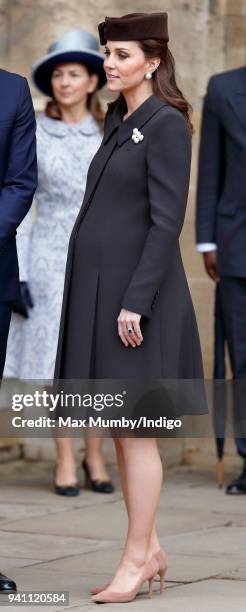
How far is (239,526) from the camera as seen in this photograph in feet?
20.0

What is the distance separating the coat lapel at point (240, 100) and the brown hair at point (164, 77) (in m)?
2.22

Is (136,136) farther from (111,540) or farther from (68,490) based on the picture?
(68,490)

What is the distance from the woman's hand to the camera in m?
4.47

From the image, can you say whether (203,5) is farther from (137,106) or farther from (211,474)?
(137,106)

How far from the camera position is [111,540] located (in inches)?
230

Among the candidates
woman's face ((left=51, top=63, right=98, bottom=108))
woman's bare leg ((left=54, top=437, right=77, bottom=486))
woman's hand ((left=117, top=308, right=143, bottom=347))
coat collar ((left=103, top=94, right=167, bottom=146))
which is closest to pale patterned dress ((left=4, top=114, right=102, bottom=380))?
woman's face ((left=51, top=63, right=98, bottom=108))

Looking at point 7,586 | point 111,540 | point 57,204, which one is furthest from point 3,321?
point 57,204

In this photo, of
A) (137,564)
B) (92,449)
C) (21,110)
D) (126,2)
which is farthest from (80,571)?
(126,2)

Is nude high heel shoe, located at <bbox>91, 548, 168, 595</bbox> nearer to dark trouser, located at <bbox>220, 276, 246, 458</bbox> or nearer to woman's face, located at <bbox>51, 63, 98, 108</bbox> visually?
dark trouser, located at <bbox>220, 276, 246, 458</bbox>

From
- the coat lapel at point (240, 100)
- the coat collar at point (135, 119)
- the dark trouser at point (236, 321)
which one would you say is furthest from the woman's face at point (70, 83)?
the coat collar at point (135, 119)

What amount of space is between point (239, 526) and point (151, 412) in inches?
64.4

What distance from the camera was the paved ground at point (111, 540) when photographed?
4707 millimetres

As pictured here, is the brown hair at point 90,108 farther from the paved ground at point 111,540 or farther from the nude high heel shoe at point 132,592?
the nude high heel shoe at point 132,592

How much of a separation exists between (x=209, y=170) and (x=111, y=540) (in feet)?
6.12
